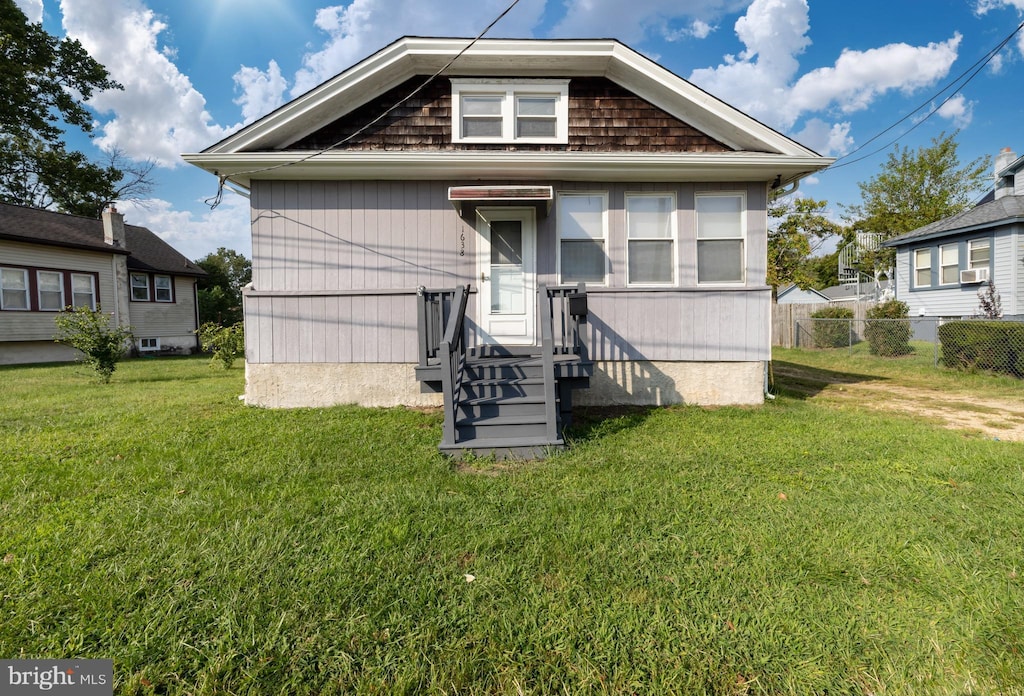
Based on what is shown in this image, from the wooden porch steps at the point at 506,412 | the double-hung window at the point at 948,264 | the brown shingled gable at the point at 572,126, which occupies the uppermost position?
the brown shingled gable at the point at 572,126

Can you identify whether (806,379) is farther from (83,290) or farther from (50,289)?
(50,289)

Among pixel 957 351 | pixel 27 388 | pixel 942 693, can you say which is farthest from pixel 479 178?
pixel 957 351

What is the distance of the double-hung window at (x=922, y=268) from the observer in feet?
52.1

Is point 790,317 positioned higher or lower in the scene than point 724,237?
lower

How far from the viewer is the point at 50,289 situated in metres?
14.4

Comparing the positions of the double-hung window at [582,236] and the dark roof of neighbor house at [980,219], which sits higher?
the dark roof of neighbor house at [980,219]

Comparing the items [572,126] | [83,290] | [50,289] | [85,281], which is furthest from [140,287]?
[572,126]

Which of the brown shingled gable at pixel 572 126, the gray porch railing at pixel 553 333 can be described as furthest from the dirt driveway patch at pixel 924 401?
the gray porch railing at pixel 553 333

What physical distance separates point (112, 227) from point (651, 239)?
19.4 m

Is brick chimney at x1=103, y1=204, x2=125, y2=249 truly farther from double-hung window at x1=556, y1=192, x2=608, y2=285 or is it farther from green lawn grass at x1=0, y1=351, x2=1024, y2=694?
double-hung window at x1=556, y1=192, x2=608, y2=285

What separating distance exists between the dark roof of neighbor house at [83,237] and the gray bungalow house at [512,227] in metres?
13.4

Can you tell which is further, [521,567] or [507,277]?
[507,277]

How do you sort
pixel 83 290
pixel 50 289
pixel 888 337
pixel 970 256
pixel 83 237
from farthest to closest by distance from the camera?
pixel 83 237 < pixel 83 290 < pixel 970 256 < pixel 50 289 < pixel 888 337

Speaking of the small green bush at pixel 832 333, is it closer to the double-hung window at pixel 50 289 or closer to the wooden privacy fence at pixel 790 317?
the wooden privacy fence at pixel 790 317
